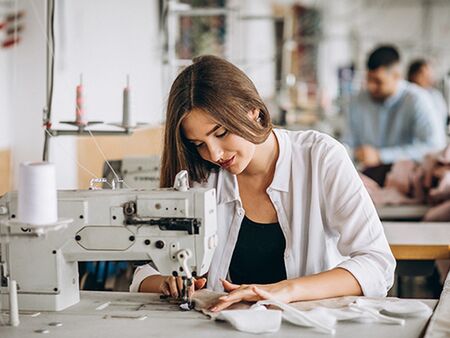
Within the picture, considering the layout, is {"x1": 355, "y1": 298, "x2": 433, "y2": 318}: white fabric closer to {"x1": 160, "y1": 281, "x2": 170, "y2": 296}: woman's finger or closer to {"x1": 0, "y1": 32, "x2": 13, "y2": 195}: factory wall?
{"x1": 160, "y1": 281, "x2": 170, "y2": 296}: woman's finger

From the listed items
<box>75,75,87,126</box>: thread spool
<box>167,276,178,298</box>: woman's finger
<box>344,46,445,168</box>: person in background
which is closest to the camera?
<box>167,276,178,298</box>: woman's finger

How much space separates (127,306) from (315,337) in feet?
1.70

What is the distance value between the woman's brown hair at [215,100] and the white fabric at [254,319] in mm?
481

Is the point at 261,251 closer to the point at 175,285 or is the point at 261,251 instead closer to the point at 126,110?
the point at 175,285

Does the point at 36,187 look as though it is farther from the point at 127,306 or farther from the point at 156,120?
the point at 156,120

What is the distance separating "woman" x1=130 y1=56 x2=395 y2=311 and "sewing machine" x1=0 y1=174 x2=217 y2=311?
0.15 meters

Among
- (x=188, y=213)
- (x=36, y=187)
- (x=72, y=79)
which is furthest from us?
(x=72, y=79)

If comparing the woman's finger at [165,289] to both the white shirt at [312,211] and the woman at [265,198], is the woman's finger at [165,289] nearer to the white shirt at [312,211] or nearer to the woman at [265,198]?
the woman at [265,198]

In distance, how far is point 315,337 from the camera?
1.68m

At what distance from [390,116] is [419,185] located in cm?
135

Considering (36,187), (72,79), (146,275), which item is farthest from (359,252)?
(72,79)

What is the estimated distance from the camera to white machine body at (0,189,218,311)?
190 cm

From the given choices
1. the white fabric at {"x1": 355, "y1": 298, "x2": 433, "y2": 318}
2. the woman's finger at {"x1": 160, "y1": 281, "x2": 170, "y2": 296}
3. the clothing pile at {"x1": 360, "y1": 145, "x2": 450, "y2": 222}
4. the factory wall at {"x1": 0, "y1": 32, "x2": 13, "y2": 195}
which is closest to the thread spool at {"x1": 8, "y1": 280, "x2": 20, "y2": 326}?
the woman's finger at {"x1": 160, "y1": 281, "x2": 170, "y2": 296}

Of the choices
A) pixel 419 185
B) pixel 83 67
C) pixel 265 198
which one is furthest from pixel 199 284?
pixel 83 67
